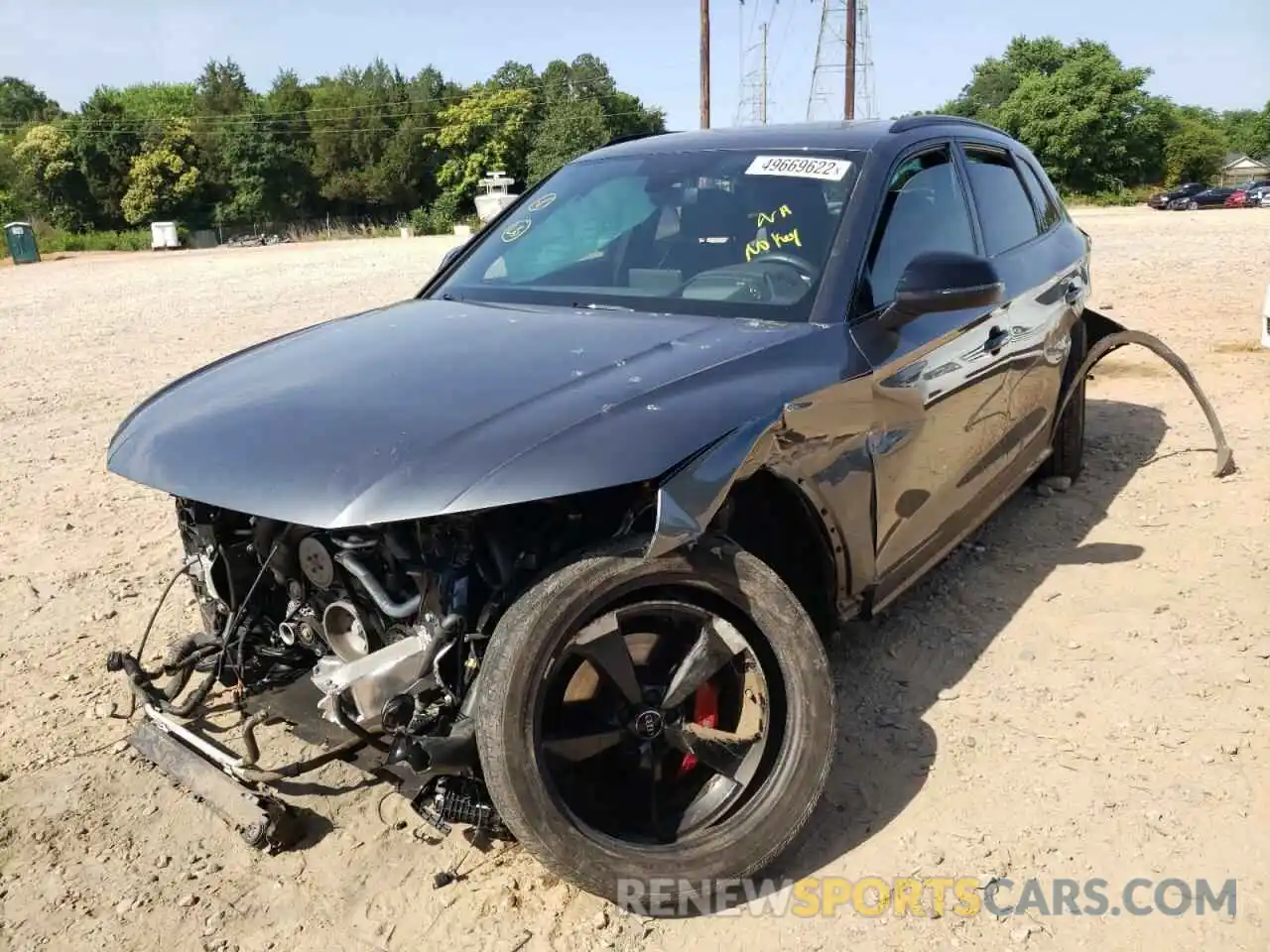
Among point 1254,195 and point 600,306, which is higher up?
point 600,306

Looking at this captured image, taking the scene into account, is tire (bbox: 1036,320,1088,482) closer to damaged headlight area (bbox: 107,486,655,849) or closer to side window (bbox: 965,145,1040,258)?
side window (bbox: 965,145,1040,258)

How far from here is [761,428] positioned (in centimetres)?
258

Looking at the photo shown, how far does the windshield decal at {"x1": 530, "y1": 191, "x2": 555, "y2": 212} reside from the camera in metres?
4.15

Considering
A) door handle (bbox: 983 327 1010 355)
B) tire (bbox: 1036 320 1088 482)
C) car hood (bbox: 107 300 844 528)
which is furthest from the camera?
tire (bbox: 1036 320 1088 482)

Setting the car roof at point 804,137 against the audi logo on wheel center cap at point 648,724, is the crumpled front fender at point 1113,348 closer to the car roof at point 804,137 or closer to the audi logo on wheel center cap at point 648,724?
the car roof at point 804,137

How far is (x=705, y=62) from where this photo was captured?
31.5 meters

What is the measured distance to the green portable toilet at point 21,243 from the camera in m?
36.1

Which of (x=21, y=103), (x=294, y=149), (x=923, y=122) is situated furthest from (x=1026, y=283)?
(x=21, y=103)

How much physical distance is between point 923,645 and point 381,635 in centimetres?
206

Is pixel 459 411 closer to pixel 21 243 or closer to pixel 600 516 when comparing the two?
pixel 600 516

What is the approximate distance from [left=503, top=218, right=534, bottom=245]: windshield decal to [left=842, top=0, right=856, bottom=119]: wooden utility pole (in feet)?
96.5

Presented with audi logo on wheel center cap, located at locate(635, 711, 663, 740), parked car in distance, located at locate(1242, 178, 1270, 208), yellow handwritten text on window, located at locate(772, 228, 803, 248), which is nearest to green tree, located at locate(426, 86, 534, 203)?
parked car in distance, located at locate(1242, 178, 1270, 208)

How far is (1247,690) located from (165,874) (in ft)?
10.9

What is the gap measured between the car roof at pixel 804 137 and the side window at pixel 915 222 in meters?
0.10
